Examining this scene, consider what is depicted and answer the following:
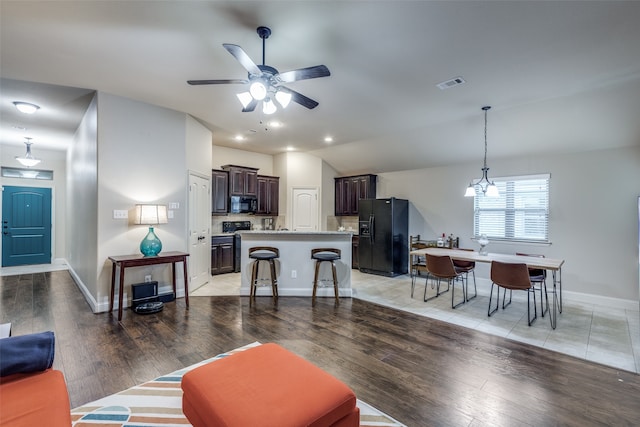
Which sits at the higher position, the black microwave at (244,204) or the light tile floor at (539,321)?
the black microwave at (244,204)

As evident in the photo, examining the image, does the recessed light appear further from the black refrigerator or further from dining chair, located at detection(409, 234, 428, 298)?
dining chair, located at detection(409, 234, 428, 298)

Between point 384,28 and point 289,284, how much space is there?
12.6 ft

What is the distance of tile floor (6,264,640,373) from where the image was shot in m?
3.03

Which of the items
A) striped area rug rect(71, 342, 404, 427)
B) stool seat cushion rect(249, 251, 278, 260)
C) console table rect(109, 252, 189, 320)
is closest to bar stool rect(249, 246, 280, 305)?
stool seat cushion rect(249, 251, 278, 260)

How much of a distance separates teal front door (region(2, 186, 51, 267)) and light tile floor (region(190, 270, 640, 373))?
5406 millimetres

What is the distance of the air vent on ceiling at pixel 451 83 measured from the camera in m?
3.42

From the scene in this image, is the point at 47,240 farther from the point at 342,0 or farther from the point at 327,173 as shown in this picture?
the point at 342,0

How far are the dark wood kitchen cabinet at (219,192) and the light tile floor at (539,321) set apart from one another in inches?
65.1

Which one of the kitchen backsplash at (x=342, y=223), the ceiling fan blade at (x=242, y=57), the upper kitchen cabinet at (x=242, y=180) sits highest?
the ceiling fan blade at (x=242, y=57)

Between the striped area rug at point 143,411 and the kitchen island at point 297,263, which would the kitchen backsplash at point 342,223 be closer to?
the kitchen island at point 297,263

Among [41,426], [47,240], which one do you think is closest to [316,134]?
[41,426]

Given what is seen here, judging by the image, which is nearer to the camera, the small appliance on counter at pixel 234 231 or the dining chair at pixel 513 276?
the dining chair at pixel 513 276

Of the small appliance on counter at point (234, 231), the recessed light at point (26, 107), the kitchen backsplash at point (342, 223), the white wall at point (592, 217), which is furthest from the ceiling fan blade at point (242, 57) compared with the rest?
the kitchen backsplash at point (342, 223)

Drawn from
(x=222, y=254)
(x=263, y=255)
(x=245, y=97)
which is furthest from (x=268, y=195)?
(x=245, y=97)
